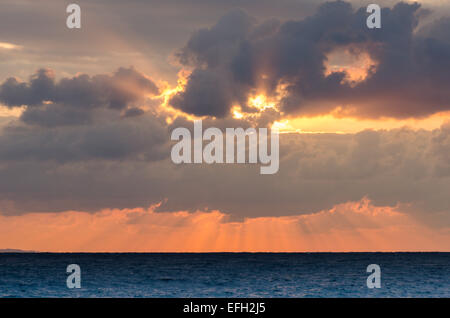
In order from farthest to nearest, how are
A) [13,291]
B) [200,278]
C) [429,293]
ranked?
1. [200,278]
2. [13,291]
3. [429,293]
